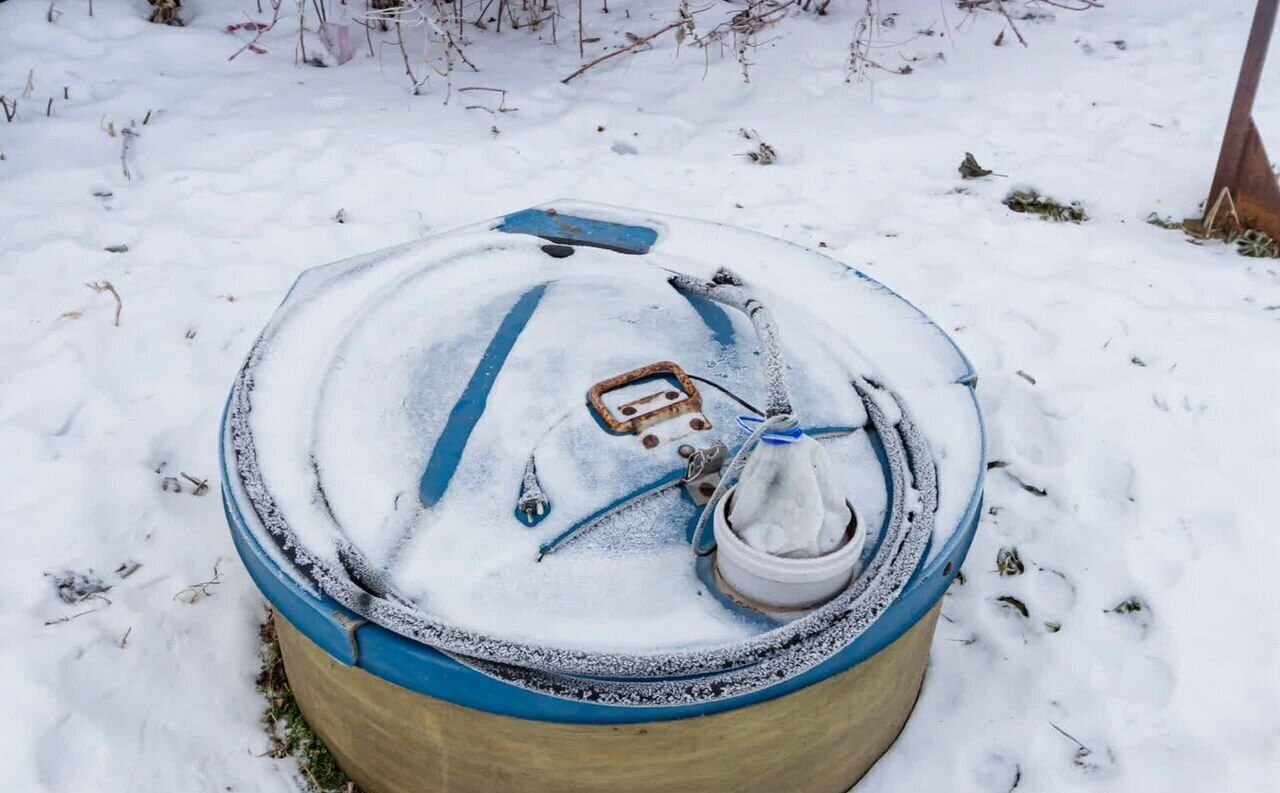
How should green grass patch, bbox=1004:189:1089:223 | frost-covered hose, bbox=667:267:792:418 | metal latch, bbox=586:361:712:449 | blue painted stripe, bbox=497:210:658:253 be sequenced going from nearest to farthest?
frost-covered hose, bbox=667:267:792:418, metal latch, bbox=586:361:712:449, blue painted stripe, bbox=497:210:658:253, green grass patch, bbox=1004:189:1089:223

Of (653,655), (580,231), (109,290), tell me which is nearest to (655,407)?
(653,655)

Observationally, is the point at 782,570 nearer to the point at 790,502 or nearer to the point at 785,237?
the point at 790,502

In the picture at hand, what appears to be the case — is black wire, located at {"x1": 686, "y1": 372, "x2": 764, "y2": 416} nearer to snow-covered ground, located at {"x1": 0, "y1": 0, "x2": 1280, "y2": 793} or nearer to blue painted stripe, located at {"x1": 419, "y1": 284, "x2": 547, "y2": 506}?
blue painted stripe, located at {"x1": 419, "y1": 284, "x2": 547, "y2": 506}

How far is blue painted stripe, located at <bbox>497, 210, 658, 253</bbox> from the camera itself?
1.80 meters

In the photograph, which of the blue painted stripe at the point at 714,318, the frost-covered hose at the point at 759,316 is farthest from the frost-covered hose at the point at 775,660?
the blue painted stripe at the point at 714,318

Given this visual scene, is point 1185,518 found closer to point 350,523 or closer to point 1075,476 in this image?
point 1075,476

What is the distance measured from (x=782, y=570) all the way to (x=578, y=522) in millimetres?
262

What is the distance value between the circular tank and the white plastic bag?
2.5 inches

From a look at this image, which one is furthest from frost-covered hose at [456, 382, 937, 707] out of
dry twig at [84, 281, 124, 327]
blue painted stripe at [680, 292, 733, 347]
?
dry twig at [84, 281, 124, 327]

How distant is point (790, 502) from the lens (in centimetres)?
109

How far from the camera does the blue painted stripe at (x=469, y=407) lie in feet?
4.17

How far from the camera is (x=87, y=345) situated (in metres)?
2.20

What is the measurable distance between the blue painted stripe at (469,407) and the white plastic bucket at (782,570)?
36 centimetres

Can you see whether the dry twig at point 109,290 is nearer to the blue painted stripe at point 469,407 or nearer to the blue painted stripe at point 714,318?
the blue painted stripe at point 469,407
